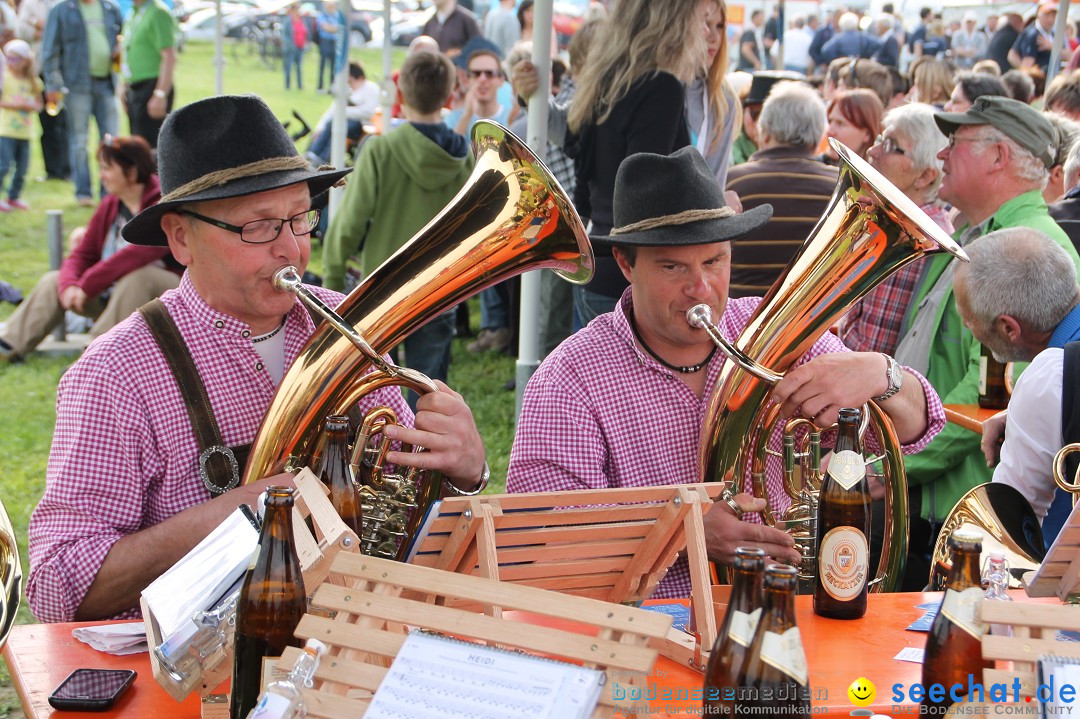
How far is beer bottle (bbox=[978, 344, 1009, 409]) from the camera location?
4.06m

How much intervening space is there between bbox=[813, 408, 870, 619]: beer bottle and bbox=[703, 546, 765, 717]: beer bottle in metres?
0.62

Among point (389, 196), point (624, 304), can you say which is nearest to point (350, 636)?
point (624, 304)

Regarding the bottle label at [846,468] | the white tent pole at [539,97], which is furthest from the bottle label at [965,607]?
the white tent pole at [539,97]

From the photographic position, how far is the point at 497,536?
203 centimetres

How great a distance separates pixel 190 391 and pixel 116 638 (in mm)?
607

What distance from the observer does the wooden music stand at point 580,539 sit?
1.98m

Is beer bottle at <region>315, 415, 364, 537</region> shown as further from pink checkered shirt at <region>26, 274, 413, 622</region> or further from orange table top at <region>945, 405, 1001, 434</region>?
orange table top at <region>945, 405, 1001, 434</region>

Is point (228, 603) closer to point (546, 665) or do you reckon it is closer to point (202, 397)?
point (546, 665)

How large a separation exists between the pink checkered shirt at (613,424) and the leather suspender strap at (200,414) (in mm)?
674

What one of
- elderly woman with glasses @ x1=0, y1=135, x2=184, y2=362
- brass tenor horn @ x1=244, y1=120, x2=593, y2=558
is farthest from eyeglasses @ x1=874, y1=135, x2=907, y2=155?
elderly woman with glasses @ x1=0, y1=135, x2=184, y2=362

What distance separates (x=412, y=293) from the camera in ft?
7.66

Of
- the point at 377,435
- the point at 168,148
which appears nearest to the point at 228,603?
the point at 377,435

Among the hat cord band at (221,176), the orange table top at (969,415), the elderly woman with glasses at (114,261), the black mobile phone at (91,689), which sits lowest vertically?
the elderly woman with glasses at (114,261)

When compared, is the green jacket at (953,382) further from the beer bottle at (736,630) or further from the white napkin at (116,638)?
the white napkin at (116,638)
